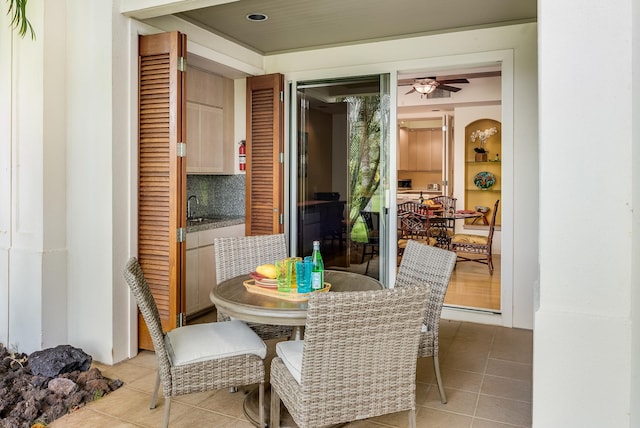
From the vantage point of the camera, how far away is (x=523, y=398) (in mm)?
2850

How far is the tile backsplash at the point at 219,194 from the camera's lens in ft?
16.9

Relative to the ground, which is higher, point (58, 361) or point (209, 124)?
point (209, 124)

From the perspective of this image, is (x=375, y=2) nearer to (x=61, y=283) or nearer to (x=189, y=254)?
(x=189, y=254)

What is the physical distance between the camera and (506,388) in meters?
Answer: 2.99

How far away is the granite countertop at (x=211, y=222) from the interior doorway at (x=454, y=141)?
1922 millimetres

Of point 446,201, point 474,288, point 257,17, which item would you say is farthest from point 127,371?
point 446,201

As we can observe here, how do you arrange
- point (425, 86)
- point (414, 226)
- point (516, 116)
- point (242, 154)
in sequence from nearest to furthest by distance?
point (516, 116)
point (242, 154)
point (425, 86)
point (414, 226)

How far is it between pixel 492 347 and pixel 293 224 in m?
2.25

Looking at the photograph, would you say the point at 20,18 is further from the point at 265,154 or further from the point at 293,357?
the point at 293,357

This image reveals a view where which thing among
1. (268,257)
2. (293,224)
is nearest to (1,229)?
(268,257)

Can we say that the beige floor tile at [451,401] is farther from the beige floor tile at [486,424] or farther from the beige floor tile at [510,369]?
the beige floor tile at [510,369]

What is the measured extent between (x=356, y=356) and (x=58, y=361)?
2.24 metres

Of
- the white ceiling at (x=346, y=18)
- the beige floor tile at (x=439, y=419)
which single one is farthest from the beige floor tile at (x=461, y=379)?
the white ceiling at (x=346, y=18)

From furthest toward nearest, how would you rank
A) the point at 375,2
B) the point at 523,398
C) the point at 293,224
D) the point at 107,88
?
the point at 293,224
the point at 375,2
the point at 107,88
the point at 523,398
